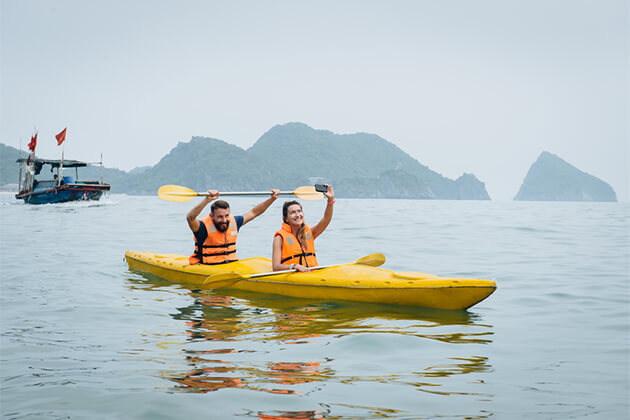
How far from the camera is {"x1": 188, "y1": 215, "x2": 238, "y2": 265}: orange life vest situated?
7.72m

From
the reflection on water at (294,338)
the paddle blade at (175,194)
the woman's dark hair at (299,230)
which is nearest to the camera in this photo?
the reflection on water at (294,338)

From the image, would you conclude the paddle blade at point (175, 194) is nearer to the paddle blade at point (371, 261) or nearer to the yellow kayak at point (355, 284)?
the yellow kayak at point (355, 284)

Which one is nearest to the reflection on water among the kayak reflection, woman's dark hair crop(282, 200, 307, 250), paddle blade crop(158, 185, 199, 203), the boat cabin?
the kayak reflection

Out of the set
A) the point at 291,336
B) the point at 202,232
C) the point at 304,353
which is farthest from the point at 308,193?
the point at 304,353

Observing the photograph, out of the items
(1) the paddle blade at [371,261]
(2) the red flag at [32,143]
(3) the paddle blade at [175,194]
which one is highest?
(2) the red flag at [32,143]

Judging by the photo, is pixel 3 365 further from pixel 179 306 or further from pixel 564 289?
pixel 564 289

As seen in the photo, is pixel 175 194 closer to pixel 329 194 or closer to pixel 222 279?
pixel 222 279

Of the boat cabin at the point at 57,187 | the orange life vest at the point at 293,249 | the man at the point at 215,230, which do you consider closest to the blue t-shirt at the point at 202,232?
the man at the point at 215,230

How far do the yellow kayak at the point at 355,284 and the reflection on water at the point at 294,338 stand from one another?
11 centimetres

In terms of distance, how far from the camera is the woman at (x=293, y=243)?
6.92 metres

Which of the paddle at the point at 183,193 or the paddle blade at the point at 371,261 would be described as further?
the paddle at the point at 183,193

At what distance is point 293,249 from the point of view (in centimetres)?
711

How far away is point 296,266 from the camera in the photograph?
697 centimetres

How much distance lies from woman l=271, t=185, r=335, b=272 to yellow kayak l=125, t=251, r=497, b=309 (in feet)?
0.59
